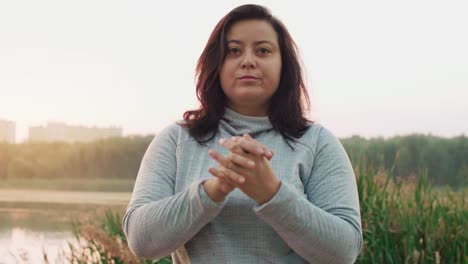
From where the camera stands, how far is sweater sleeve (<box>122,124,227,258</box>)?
1.44 metres

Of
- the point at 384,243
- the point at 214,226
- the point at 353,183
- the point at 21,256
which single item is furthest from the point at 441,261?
the point at 21,256

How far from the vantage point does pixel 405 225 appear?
322 cm

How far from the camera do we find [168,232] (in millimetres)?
1480

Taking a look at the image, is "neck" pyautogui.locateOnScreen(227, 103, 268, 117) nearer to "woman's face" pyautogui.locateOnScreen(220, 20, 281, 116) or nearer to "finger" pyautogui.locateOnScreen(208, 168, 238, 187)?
"woman's face" pyautogui.locateOnScreen(220, 20, 281, 116)

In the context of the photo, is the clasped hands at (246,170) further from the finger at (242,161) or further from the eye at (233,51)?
the eye at (233,51)

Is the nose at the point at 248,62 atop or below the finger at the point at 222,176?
atop

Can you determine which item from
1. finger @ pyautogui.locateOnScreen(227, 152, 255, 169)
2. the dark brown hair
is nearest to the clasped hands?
finger @ pyautogui.locateOnScreen(227, 152, 255, 169)

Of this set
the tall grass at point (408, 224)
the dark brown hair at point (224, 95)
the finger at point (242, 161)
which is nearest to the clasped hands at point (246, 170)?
the finger at point (242, 161)

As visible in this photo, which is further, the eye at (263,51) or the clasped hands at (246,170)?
the eye at (263,51)

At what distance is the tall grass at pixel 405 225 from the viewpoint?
3.20 metres

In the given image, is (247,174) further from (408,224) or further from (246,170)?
(408,224)

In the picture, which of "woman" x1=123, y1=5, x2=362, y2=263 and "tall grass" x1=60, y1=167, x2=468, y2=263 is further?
"tall grass" x1=60, y1=167, x2=468, y2=263

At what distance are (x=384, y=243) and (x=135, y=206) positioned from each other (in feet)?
6.54

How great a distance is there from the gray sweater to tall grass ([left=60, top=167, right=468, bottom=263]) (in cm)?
156
